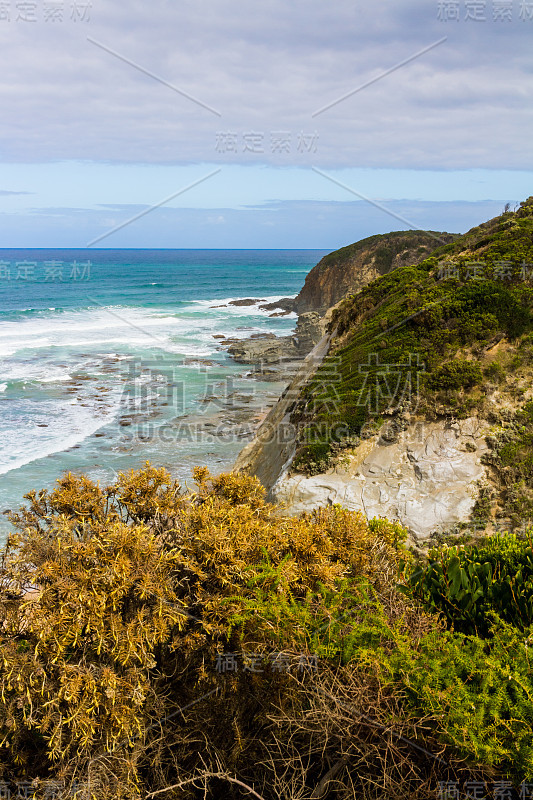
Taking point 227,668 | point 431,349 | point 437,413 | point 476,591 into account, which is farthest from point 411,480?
point 227,668

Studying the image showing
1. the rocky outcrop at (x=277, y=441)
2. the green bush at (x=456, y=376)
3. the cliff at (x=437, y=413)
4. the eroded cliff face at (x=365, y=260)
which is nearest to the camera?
the cliff at (x=437, y=413)

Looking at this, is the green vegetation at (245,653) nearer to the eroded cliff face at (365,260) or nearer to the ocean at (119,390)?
the ocean at (119,390)

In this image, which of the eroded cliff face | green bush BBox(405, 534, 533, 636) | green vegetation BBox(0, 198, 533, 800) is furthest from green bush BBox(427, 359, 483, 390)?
the eroded cliff face

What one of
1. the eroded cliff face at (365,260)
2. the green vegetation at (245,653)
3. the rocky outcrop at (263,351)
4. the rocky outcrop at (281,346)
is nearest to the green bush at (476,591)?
the green vegetation at (245,653)

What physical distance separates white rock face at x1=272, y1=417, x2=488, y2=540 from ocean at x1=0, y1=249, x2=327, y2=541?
7893 millimetres

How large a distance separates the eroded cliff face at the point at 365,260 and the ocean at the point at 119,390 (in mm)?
4576

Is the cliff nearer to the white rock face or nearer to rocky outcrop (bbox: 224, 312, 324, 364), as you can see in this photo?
the white rock face

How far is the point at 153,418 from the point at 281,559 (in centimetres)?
1847

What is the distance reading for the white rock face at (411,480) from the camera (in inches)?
336

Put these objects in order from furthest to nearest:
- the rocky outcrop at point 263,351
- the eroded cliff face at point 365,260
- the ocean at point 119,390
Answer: the eroded cliff face at point 365,260 < the rocky outcrop at point 263,351 < the ocean at point 119,390

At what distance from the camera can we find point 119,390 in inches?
1073

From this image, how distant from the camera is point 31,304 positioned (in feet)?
207

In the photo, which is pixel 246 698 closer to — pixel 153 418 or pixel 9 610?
pixel 9 610

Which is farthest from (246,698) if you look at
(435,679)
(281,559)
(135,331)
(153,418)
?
(135,331)
